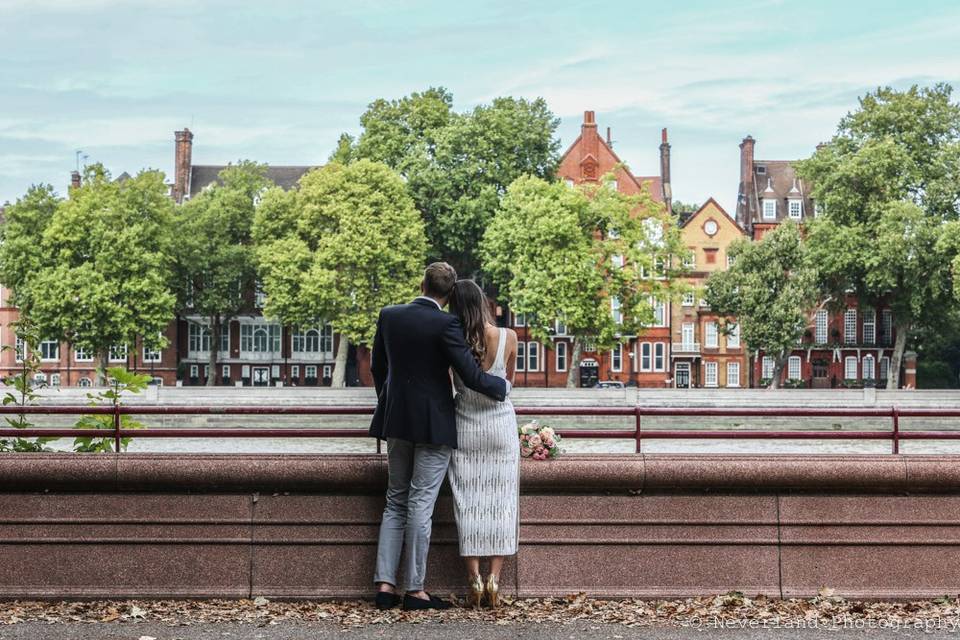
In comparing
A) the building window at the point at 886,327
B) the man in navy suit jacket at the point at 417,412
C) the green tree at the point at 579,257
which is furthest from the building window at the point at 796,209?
the man in navy suit jacket at the point at 417,412

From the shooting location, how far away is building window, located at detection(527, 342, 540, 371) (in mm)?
79938

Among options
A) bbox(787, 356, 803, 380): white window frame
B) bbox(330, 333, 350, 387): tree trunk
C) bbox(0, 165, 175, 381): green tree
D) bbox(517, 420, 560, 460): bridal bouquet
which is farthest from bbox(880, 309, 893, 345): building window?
bbox(517, 420, 560, 460): bridal bouquet

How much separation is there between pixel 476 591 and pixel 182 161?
7882 cm

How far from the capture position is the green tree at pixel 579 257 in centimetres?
6231

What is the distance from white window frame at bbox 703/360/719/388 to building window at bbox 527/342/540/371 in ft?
33.3

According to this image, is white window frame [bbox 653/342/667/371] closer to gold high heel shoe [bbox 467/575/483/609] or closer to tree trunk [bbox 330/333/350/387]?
tree trunk [bbox 330/333/350/387]

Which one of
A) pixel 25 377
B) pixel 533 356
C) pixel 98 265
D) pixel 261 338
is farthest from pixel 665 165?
pixel 25 377

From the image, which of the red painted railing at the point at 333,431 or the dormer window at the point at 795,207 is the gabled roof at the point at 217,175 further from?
the red painted railing at the point at 333,431

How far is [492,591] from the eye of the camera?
28.5 feet

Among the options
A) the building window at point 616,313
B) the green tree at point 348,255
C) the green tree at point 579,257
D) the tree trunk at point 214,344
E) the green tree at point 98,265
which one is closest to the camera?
the green tree at point 98,265

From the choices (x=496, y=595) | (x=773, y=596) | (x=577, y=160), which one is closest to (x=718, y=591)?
(x=773, y=596)

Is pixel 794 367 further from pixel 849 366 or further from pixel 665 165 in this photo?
pixel 665 165

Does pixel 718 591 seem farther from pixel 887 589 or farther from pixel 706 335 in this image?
pixel 706 335

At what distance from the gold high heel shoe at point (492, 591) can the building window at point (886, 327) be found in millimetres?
76482
